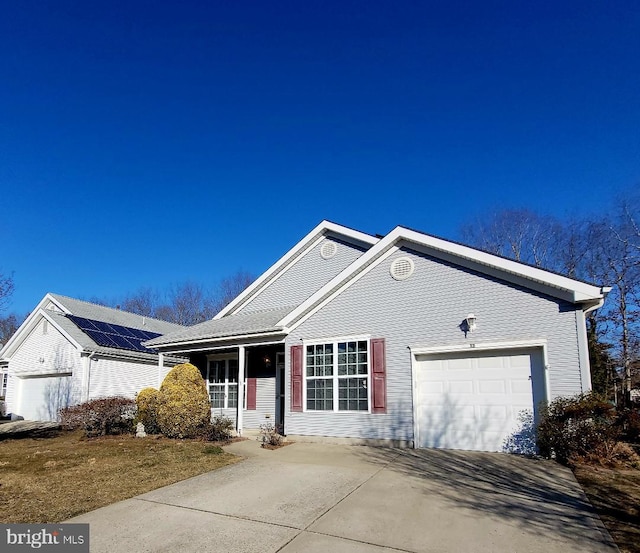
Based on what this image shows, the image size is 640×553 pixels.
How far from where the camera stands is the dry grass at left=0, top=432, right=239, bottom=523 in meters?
6.24

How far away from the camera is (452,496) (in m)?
6.34

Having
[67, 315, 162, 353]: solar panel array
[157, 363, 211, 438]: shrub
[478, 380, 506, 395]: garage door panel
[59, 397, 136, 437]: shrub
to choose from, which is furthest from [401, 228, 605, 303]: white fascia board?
[67, 315, 162, 353]: solar panel array

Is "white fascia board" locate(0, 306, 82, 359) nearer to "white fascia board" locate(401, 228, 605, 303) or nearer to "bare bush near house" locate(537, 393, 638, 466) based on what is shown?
"white fascia board" locate(401, 228, 605, 303)

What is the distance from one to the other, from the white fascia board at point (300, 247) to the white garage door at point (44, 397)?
27.0 feet

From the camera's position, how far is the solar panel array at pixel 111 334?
1986cm

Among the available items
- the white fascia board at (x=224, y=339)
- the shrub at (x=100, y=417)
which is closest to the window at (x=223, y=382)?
the white fascia board at (x=224, y=339)

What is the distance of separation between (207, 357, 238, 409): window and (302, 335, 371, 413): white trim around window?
414cm

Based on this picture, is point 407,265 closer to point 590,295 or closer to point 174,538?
point 590,295

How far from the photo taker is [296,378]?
39.7ft

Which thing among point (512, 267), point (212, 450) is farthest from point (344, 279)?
point (212, 450)

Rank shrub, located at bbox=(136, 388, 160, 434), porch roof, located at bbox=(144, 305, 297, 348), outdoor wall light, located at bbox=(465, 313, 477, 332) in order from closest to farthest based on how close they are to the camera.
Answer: outdoor wall light, located at bbox=(465, 313, 477, 332) → porch roof, located at bbox=(144, 305, 297, 348) → shrub, located at bbox=(136, 388, 160, 434)

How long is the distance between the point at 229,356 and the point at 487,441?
8949 mm

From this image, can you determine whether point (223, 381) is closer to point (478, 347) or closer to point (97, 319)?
point (478, 347)

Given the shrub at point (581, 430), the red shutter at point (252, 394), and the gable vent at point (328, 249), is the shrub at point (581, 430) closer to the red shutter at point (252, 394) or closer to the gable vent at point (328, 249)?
the gable vent at point (328, 249)
